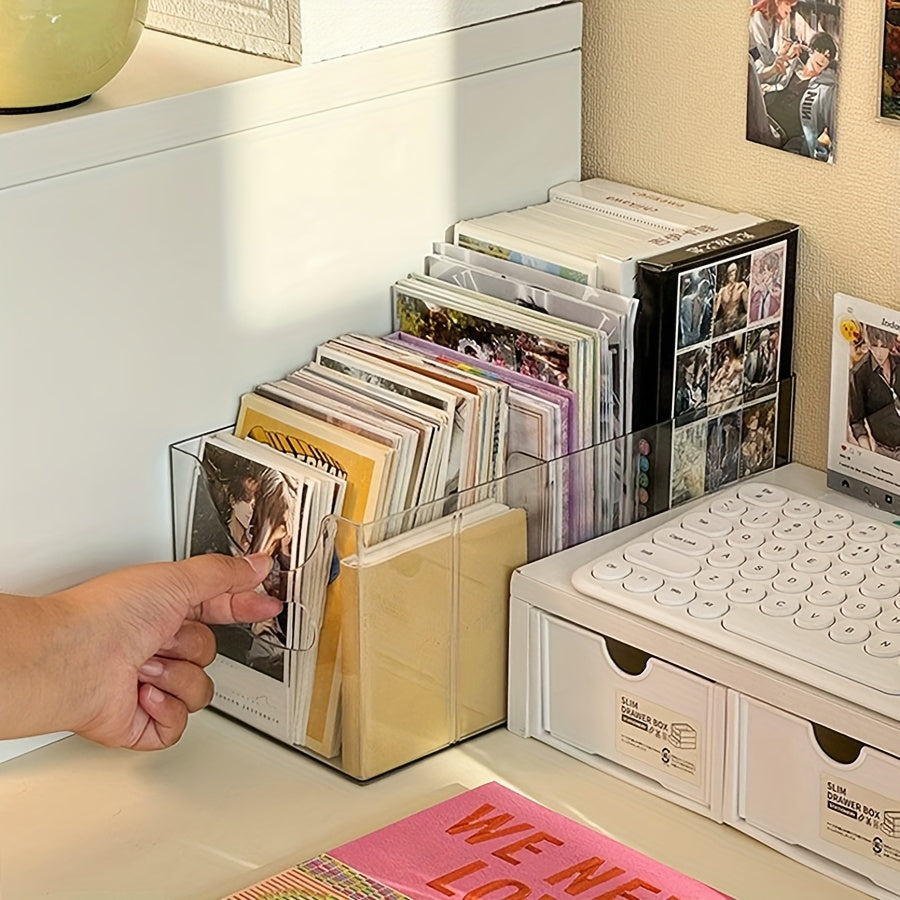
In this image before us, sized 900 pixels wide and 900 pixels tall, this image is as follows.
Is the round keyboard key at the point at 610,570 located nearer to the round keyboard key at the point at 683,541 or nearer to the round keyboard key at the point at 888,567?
the round keyboard key at the point at 683,541

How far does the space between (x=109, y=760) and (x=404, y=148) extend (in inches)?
19.3

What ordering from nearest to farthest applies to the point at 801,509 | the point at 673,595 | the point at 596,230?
the point at 673,595, the point at 801,509, the point at 596,230

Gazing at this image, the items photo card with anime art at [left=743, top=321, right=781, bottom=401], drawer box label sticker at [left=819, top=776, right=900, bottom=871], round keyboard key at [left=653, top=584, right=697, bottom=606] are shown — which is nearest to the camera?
drawer box label sticker at [left=819, top=776, right=900, bottom=871]

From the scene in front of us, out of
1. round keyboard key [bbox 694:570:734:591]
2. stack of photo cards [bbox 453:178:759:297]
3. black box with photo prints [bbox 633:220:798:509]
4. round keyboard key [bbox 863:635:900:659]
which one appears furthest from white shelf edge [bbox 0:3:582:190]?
round keyboard key [bbox 863:635:900:659]

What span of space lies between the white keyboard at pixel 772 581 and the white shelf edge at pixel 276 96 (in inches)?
14.7

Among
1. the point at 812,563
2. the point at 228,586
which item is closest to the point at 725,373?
the point at 812,563

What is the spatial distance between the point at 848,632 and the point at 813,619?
2 centimetres

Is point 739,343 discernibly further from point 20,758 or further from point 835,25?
point 20,758

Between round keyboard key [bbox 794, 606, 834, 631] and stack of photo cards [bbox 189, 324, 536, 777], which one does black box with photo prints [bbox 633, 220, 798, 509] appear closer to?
stack of photo cards [bbox 189, 324, 536, 777]

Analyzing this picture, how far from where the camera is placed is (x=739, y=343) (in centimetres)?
124

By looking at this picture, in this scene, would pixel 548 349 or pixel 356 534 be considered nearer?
pixel 356 534

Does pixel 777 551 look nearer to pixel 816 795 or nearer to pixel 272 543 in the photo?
pixel 816 795

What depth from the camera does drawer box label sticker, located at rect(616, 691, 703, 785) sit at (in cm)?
103

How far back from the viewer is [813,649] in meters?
0.99
